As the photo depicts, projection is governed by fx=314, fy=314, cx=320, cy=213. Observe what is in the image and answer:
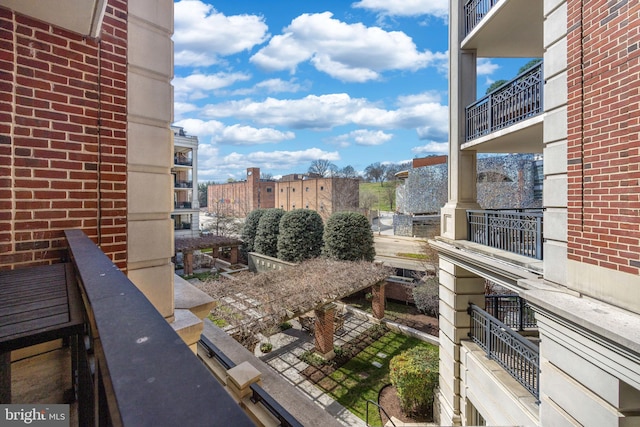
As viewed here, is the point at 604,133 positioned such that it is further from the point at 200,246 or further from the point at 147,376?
the point at 200,246

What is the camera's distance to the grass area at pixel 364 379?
945 cm

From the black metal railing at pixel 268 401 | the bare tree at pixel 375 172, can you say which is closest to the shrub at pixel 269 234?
the black metal railing at pixel 268 401

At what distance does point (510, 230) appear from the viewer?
5.54 m

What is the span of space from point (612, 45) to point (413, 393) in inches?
354

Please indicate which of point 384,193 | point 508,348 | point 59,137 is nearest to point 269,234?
point 508,348

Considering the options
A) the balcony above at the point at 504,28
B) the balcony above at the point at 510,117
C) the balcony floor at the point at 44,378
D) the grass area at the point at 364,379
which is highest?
the balcony above at the point at 504,28

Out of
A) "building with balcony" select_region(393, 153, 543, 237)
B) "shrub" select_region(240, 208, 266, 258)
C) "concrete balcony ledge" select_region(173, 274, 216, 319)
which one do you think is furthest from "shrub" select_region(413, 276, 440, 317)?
"shrub" select_region(240, 208, 266, 258)

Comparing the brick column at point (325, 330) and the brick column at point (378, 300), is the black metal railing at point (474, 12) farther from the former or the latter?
the brick column at point (378, 300)

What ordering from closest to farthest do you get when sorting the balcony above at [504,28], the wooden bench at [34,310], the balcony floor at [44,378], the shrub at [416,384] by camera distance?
the wooden bench at [34,310], the balcony floor at [44,378], the balcony above at [504,28], the shrub at [416,384]

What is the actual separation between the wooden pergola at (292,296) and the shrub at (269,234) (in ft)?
28.6

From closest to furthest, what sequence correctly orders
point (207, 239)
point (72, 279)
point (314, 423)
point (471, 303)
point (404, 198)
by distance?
1. point (72, 279)
2. point (314, 423)
3. point (471, 303)
4. point (207, 239)
5. point (404, 198)

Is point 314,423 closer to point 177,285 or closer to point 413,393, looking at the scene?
point 177,285

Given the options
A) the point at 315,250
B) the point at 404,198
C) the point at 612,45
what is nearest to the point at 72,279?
the point at 612,45

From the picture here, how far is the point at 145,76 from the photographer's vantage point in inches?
113
